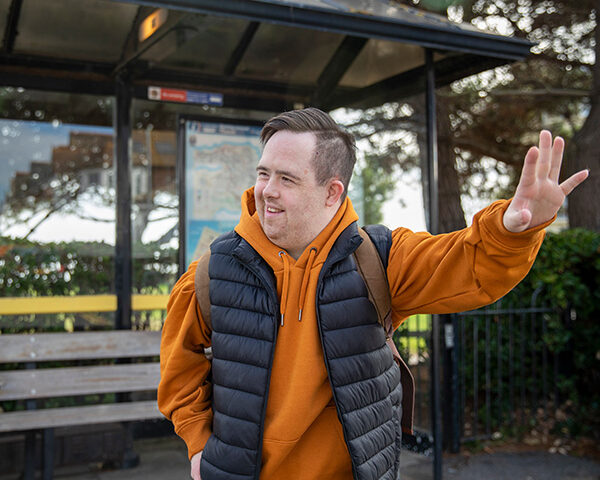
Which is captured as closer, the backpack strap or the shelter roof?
the backpack strap

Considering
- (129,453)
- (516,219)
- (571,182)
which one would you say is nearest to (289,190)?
(516,219)

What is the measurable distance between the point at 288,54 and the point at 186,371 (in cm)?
362

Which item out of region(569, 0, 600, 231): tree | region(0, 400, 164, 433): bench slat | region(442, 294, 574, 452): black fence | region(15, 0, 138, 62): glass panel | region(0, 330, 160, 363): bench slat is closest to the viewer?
region(0, 400, 164, 433): bench slat

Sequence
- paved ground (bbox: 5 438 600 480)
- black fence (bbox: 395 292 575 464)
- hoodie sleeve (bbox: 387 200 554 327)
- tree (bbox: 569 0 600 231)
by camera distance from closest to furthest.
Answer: hoodie sleeve (bbox: 387 200 554 327) → paved ground (bbox: 5 438 600 480) → black fence (bbox: 395 292 575 464) → tree (bbox: 569 0 600 231)

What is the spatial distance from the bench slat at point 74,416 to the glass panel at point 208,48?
2.54 m

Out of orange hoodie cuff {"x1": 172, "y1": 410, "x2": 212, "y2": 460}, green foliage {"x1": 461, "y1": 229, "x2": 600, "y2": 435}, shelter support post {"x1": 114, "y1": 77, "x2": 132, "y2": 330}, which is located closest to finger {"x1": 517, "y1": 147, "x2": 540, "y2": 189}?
orange hoodie cuff {"x1": 172, "y1": 410, "x2": 212, "y2": 460}

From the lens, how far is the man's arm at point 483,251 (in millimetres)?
1446

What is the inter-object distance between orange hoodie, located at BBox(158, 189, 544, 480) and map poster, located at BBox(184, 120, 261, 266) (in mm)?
2833

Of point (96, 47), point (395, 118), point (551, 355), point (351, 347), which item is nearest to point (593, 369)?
point (551, 355)

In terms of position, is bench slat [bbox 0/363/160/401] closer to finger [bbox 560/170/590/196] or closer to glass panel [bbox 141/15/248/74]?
glass panel [bbox 141/15/248/74]

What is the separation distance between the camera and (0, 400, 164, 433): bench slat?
143 inches

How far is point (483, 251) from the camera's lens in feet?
5.28

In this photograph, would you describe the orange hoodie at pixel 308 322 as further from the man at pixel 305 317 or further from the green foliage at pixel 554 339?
the green foliage at pixel 554 339

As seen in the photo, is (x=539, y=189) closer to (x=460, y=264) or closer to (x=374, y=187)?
(x=460, y=264)
